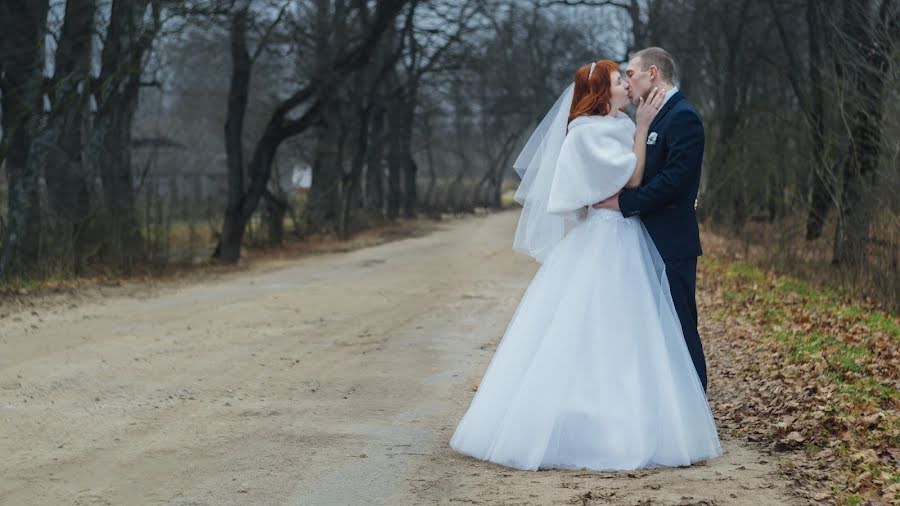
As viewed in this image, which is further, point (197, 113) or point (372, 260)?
point (197, 113)

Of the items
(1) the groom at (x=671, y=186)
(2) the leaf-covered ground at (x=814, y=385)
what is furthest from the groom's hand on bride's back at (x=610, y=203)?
(2) the leaf-covered ground at (x=814, y=385)

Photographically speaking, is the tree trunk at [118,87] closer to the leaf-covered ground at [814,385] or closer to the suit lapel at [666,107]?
the leaf-covered ground at [814,385]

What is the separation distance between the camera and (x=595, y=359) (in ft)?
19.4

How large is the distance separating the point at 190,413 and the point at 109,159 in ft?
59.1

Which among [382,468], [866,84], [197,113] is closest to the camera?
[382,468]

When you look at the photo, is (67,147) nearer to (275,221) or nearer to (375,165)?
(275,221)

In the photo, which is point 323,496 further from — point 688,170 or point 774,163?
point 774,163

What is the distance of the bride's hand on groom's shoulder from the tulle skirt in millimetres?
540

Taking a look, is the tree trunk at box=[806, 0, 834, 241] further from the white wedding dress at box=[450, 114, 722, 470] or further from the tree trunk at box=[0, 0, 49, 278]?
the white wedding dress at box=[450, 114, 722, 470]

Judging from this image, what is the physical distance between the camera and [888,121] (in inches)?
514

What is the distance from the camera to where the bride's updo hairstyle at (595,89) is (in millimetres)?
6133

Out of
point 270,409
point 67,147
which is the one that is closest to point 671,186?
point 270,409

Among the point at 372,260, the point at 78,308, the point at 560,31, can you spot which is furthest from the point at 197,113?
the point at 78,308

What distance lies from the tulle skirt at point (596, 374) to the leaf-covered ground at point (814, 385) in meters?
0.66
